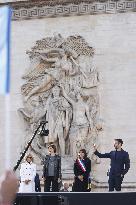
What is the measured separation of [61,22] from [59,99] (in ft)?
5.89

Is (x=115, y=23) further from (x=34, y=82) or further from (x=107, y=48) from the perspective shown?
(x=34, y=82)

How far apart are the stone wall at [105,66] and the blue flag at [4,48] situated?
28.6ft

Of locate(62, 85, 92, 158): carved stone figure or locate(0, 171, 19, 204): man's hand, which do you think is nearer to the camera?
locate(0, 171, 19, 204): man's hand

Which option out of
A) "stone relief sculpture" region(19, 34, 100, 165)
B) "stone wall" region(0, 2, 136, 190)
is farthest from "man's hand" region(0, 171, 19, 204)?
"stone relief sculpture" region(19, 34, 100, 165)

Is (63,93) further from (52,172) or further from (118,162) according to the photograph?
(118,162)

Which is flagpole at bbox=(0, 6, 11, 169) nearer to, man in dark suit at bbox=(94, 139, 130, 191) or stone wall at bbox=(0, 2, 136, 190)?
man in dark suit at bbox=(94, 139, 130, 191)

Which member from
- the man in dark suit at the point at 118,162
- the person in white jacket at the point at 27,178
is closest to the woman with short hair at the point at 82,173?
the man in dark suit at the point at 118,162

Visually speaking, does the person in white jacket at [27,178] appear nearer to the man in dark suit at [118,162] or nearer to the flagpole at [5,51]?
the man in dark suit at [118,162]

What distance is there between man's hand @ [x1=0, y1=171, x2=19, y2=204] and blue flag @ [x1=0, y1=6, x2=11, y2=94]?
648mm

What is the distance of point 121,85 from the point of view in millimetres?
11656

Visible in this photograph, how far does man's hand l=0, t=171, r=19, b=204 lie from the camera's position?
2260 mm

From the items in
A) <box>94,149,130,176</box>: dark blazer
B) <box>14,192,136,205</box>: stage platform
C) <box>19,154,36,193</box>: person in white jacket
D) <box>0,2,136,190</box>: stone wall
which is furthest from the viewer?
Result: <box>0,2,136,190</box>: stone wall

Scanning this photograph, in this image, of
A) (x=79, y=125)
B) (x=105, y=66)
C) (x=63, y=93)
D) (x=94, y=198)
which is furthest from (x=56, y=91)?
(x=94, y=198)

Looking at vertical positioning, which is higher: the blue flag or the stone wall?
the stone wall
